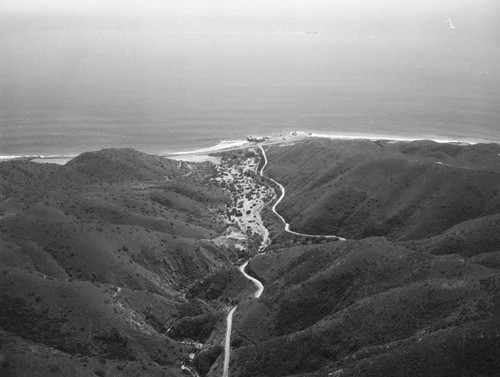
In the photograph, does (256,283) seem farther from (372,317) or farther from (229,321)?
(372,317)

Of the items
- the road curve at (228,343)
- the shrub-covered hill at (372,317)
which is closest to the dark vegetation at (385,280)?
the shrub-covered hill at (372,317)

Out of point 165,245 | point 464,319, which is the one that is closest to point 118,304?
point 165,245

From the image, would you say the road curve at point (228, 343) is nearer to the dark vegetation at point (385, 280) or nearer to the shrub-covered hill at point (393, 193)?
the dark vegetation at point (385, 280)

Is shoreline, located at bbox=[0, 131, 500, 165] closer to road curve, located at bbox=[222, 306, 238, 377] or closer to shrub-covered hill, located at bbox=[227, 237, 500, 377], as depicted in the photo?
shrub-covered hill, located at bbox=[227, 237, 500, 377]

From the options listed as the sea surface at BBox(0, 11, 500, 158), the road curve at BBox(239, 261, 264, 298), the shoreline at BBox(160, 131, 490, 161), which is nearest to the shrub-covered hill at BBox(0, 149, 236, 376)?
the road curve at BBox(239, 261, 264, 298)

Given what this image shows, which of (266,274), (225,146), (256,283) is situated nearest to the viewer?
(256,283)

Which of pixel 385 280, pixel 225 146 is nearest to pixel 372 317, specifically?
pixel 385 280
